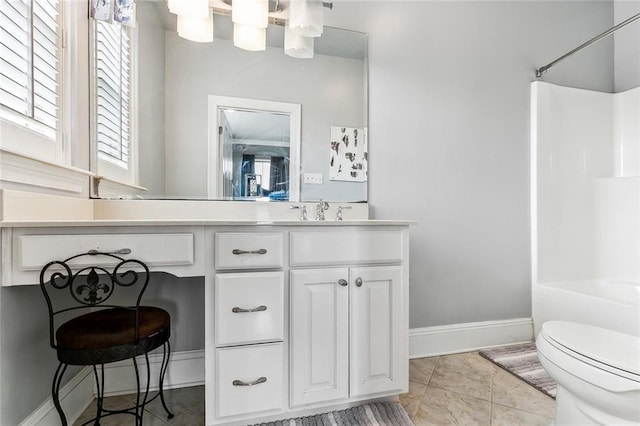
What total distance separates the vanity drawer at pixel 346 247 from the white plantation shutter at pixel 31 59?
1.00 m

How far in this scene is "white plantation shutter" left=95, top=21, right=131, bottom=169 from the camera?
4.60 ft

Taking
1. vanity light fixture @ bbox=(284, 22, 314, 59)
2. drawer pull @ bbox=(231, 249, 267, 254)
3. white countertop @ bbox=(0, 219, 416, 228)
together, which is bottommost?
drawer pull @ bbox=(231, 249, 267, 254)

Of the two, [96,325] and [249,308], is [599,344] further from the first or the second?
[96,325]

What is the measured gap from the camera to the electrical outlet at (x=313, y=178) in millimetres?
1705

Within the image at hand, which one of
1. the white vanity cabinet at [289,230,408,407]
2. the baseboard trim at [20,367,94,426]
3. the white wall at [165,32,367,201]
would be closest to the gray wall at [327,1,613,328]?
the white wall at [165,32,367,201]

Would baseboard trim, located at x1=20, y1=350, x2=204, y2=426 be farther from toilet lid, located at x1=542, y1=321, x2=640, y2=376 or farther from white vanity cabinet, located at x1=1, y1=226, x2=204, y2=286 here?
toilet lid, located at x1=542, y1=321, x2=640, y2=376

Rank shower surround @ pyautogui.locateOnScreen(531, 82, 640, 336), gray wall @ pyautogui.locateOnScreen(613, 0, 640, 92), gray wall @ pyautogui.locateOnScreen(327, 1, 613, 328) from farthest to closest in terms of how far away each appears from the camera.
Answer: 1. gray wall @ pyautogui.locateOnScreen(613, 0, 640, 92)
2. shower surround @ pyautogui.locateOnScreen(531, 82, 640, 336)
3. gray wall @ pyautogui.locateOnScreen(327, 1, 613, 328)

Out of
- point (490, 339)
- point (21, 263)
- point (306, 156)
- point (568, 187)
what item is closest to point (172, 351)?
point (21, 263)

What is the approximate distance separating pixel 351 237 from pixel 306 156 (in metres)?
0.63

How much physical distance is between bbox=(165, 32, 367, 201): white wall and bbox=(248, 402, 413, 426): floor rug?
1.03 meters

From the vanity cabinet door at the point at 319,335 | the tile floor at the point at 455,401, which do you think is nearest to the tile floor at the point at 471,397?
A: the tile floor at the point at 455,401

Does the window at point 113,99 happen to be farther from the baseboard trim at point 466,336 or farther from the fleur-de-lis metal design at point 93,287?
the baseboard trim at point 466,336

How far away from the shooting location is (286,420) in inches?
49.1

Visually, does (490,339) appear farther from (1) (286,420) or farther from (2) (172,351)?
(2) (172,351)
